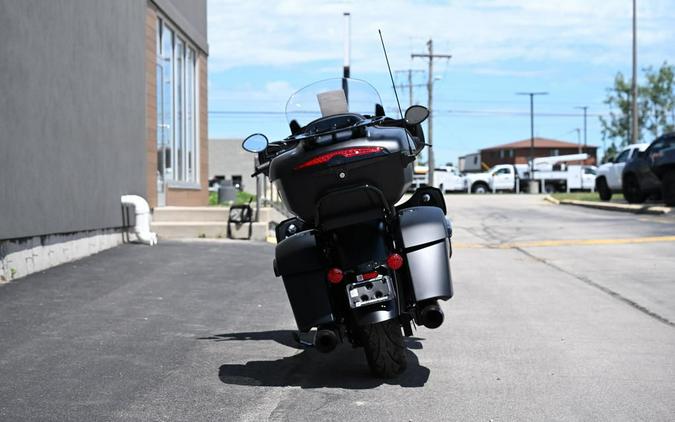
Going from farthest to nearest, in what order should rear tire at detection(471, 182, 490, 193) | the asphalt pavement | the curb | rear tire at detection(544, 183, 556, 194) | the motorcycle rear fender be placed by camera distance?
rear tire at detection(544, 183, 556, 194) → rear tire at detection(471, 182, 490, 193) → the curb → the motorcycle rear fender → the asphalt pavement

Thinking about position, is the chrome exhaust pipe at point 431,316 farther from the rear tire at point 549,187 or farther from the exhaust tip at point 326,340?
the rear tire at point 549,187

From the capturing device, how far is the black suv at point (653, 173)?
2353 centimetres

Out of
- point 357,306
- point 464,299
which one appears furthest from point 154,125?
point 357,306

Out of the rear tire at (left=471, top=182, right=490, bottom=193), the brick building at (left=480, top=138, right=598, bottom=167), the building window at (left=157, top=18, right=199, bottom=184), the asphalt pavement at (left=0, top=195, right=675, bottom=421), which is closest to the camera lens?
the asphalt pavement at (left=0, top=195, right=675, bottom=421)

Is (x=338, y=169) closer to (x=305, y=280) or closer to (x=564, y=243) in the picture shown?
(x=305, y=280)

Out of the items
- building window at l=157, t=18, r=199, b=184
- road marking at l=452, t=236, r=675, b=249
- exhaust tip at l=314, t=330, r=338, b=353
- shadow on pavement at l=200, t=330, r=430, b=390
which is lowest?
shadow on pavement at l=200, t=330, r=430, b=390

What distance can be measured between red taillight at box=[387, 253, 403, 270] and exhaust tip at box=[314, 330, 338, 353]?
552 millimetres

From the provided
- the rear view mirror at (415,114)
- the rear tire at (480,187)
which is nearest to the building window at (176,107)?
the rear view mirror at (415,114)

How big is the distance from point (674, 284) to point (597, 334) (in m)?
3.56

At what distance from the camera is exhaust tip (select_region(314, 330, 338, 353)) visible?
18.6 ft

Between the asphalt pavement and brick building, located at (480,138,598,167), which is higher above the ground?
brick building, located at (480,138,598,167)

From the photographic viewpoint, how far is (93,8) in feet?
46.8

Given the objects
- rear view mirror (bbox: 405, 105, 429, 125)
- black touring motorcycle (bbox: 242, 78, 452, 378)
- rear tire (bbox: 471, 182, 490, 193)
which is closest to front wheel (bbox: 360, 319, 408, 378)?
black touring motorcycle (bbox: 242, 78, 452, 378)

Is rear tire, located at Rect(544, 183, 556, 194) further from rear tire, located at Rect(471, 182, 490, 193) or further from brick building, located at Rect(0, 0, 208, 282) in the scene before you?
brick building, located at Rect(0, 0, 208, 282)
